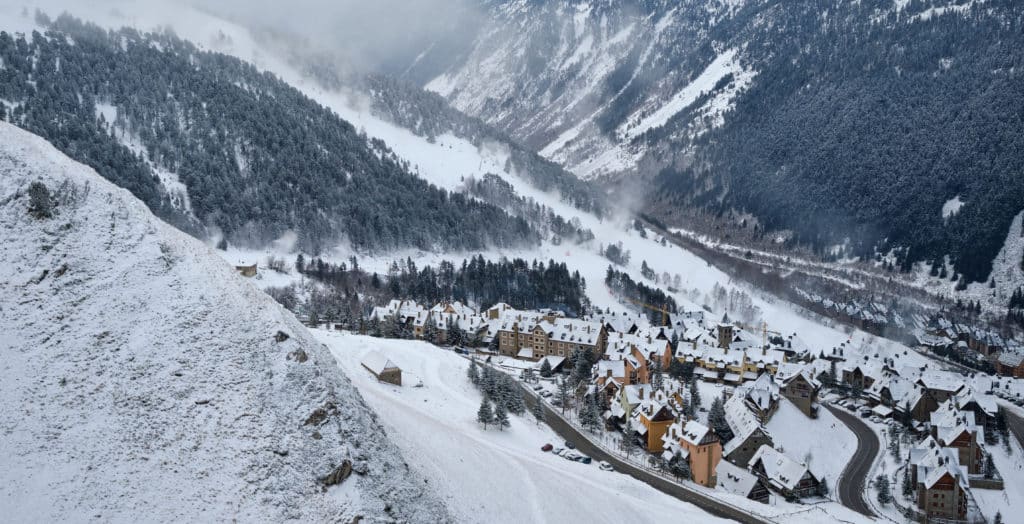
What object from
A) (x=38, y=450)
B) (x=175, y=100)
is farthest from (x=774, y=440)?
(x=175, y=100)

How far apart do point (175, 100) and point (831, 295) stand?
188 meters

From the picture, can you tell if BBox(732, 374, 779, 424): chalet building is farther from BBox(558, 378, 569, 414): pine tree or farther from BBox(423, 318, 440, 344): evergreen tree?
BBox(423, 318, 440, 344): evergreen tree

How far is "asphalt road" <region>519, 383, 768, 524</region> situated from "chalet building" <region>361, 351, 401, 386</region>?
16.1 m

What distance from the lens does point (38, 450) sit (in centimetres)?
2175

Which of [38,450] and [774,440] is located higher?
[38,450]

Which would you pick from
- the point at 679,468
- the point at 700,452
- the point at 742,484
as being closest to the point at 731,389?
the point at 742,484

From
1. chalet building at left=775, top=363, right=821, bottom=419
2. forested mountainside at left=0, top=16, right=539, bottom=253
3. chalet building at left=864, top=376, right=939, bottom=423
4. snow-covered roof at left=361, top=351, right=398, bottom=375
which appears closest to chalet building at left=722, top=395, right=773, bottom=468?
chalet building at left=775, top=363, right=821, bottom=419

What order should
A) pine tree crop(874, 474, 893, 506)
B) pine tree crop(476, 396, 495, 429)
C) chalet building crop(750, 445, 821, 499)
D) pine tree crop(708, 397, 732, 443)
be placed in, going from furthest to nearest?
pine tree crop(708, 397, 732, 443)
pine tree crop(874, 474, 893, 506)
chalet building crop(750, 445, 821, 499)
pine tree crop(476, 396, 495, 429)

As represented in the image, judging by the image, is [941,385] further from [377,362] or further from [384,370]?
[377,362]

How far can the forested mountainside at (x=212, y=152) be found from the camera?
143 metres

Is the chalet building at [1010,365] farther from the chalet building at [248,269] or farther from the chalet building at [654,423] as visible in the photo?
the chalet building at [248,269]

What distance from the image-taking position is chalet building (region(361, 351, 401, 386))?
64.0 metres

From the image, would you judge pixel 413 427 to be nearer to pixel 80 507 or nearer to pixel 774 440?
pixel 80 507

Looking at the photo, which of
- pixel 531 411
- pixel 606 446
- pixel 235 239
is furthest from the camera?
pixel 235 239
